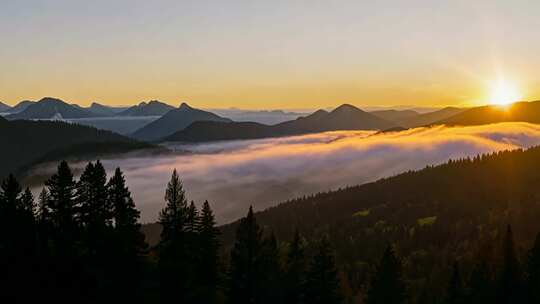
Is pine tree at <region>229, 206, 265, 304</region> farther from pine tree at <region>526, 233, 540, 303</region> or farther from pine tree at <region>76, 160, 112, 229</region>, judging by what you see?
pine tree at <region>526, 233, 540, 303</region>

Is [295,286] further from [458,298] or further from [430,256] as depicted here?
[430,256]

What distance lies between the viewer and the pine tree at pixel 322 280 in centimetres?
5544

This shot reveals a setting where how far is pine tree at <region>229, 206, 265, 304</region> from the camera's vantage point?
54.8 meters

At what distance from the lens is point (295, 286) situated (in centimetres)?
6178

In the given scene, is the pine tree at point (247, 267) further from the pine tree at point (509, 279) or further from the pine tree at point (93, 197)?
the pine tree at point (509, 279)

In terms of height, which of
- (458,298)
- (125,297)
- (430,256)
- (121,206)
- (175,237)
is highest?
(121,206)

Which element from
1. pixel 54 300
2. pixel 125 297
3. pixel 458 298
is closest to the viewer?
pixel 54 300

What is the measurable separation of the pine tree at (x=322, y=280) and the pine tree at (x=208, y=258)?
1123cm

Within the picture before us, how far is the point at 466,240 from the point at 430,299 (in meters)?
91.8

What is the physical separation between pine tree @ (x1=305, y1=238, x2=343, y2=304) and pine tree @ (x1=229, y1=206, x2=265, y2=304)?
18.1 ft

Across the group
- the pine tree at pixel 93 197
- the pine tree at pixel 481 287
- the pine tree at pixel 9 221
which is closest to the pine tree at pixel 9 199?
the pine tree at pixel 9 221

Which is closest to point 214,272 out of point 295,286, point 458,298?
point 295,286

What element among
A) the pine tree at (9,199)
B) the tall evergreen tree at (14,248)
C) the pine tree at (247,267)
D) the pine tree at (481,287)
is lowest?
the pine tree at (481,287)

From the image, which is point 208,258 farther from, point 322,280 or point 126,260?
point 322,280
